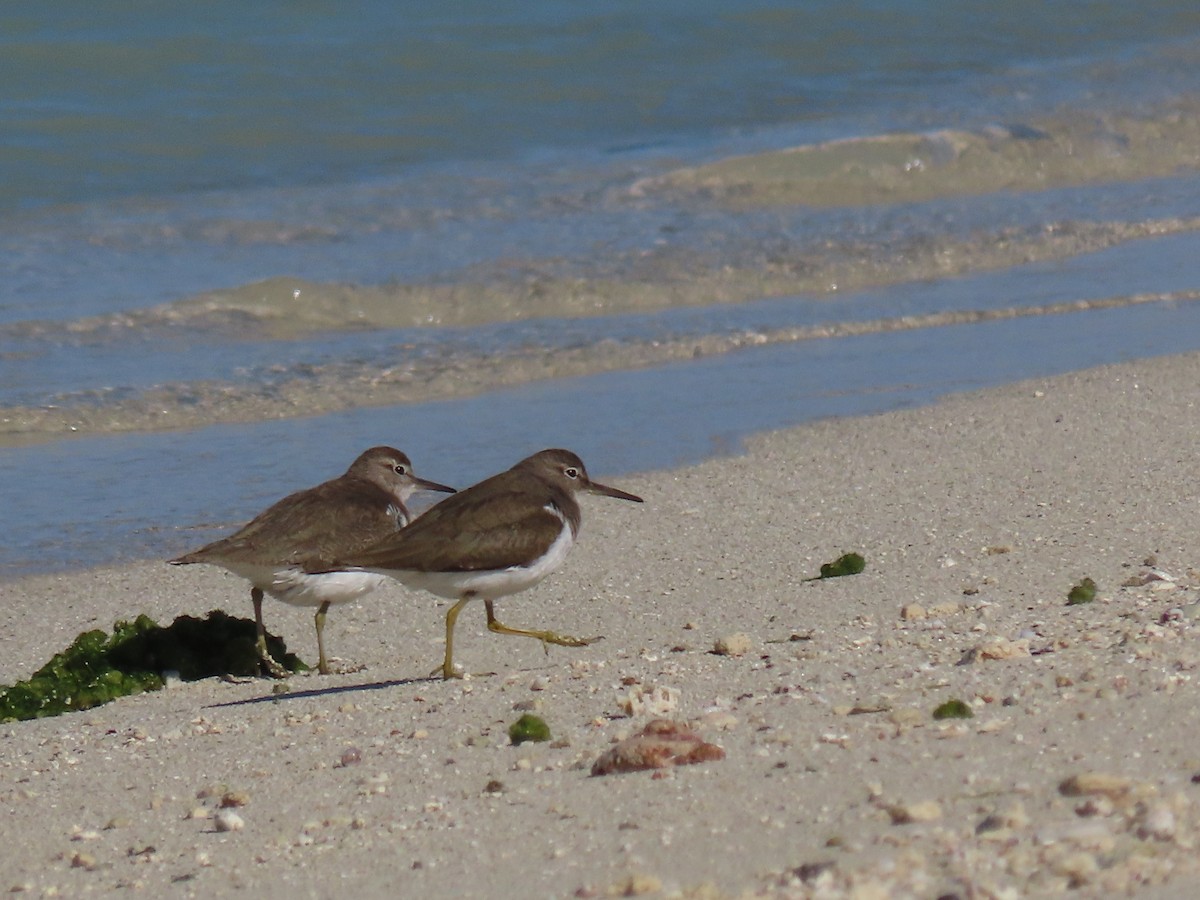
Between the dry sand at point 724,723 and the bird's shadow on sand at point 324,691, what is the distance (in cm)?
3

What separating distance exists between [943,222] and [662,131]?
16.0ft

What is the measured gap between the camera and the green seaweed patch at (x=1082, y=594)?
5414 mm

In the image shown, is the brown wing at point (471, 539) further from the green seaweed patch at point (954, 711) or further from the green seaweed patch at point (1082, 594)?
the green seaweed patch at point (954, 711)

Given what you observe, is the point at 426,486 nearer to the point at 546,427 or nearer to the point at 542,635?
the point at 542,635

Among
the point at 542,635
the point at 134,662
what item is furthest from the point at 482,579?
the point at 134,662

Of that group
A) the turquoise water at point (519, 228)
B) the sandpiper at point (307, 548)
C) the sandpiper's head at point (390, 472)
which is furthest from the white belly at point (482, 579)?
the turquoise water at point (519, 228)

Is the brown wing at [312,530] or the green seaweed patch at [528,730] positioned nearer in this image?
the green seaweed patch at [528,730]

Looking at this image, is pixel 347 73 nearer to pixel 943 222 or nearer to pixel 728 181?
pixel 728 181

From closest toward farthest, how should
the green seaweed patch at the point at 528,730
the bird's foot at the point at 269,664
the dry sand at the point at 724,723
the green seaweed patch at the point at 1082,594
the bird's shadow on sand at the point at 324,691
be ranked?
the dry sand at the point at 724,723, the green seaweed patch at the point at 528,730, the green seaweed patch at the point at 1082,594, the bird's shadow on sand at the point at 324,691, the bird's foot at the point at 269,664

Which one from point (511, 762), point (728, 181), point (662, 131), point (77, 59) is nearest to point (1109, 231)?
point (728, 181)

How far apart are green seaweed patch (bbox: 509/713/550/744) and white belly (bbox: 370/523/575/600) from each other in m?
1.04

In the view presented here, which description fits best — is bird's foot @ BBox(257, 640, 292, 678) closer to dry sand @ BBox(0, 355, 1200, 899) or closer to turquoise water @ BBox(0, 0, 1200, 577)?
dry sand @ BBox(0, 355, 1200, 899)

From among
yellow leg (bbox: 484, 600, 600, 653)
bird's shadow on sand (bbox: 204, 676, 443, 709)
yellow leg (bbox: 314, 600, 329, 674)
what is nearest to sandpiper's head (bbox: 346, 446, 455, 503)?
yellow leg (bbox: 314, 600, 329, 674)

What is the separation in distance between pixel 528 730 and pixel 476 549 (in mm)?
1107
